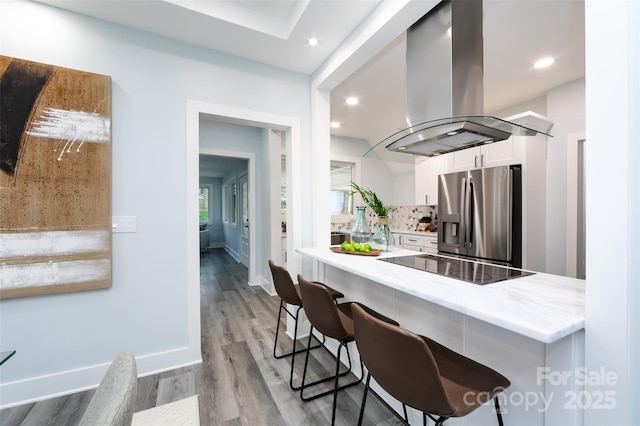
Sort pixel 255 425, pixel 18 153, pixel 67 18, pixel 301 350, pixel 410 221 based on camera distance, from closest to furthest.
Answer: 1. pixel 255 425
2. pixel 18 153
3. pixel 67 18
4. pixel 301 350
5. pixel 410 221

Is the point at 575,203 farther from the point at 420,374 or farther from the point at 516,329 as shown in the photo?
the point at 420,374

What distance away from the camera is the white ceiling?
6.25ft

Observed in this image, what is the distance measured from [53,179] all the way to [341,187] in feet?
14.3

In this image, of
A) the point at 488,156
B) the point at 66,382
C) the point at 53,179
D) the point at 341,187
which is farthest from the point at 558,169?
the point at 66,382

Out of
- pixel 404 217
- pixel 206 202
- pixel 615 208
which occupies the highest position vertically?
pixel 206 202

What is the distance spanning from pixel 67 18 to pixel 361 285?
9.22 feet

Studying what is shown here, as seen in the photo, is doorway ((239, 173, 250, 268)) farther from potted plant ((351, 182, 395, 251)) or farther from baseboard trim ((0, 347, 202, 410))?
potted plant ((351, 182, 395, 251))

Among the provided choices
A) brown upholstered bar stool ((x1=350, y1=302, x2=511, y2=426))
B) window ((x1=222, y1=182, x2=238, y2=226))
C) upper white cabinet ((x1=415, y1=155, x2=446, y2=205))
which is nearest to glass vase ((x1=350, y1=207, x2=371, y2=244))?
brown upholstered bar stool ((x1=350, y1=302, x2=511, y2=426))

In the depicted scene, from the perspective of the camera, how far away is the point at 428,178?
434cm

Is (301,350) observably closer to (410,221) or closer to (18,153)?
(18,153)

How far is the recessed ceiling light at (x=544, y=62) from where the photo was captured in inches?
105

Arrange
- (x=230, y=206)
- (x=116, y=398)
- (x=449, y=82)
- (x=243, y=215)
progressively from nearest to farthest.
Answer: (x=116, y=398)
(x=449, y=82)
(x=243, y=215)
(x=230, y=206)

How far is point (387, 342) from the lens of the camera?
0.94 m

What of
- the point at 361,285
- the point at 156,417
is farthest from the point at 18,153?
the point at 361,285
